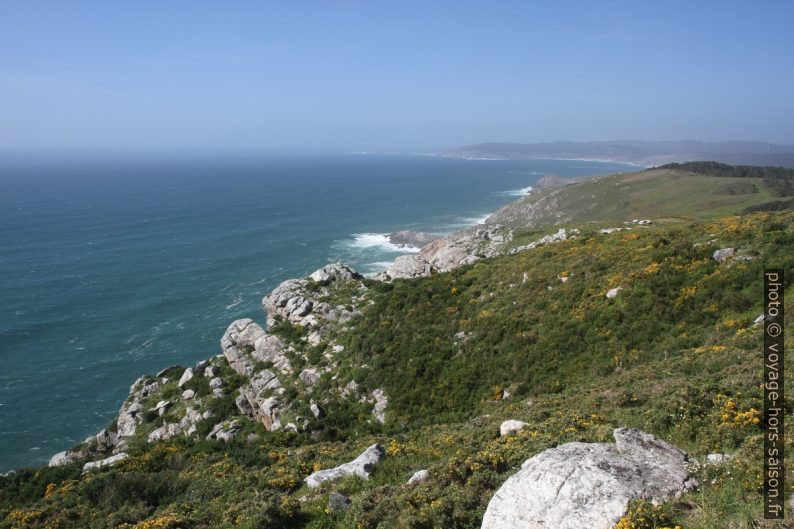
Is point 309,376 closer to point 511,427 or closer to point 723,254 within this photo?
point 511,427

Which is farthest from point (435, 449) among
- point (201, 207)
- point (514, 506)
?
point (201, 207)

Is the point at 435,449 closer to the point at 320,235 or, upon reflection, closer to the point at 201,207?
the point at 320,235

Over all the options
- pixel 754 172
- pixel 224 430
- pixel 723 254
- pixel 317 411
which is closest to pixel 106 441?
pixel 224 430

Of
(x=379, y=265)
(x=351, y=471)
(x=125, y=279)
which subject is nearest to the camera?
(x=351, y=471)

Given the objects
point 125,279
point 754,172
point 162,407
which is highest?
point 754,172

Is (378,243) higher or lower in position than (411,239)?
lower

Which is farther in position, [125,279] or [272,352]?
[125,279]

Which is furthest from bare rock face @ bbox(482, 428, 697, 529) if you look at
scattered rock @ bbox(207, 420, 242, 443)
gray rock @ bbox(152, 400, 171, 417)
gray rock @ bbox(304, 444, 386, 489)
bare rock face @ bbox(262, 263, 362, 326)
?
gray rock @ bbox(152, 400, 171, 417)
